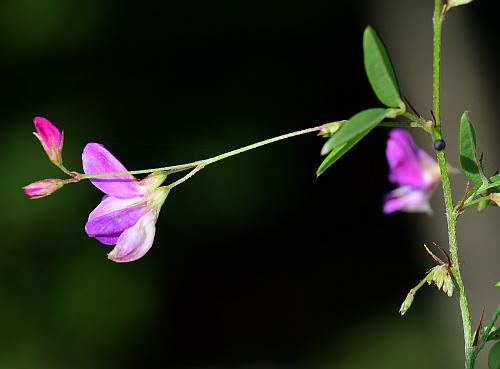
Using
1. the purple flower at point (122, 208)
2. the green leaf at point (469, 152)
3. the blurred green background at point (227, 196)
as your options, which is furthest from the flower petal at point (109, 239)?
the blurred green background at point (227, 196)

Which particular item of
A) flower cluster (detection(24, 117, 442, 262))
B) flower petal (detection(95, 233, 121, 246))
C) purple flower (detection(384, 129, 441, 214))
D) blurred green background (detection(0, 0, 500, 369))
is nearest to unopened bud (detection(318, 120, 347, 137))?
flower cluster (detection(24, 117, 442, 262))

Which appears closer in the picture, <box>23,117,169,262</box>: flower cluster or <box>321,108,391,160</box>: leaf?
<box>321,108,391,160</box>: leaf

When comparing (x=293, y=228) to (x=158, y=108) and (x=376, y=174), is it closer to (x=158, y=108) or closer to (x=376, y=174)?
(x=376, y=174)

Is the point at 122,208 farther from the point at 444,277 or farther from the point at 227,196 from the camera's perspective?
the point at 227,196

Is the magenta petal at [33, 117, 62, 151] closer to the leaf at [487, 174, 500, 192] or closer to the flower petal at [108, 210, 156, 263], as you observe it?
the flower petal at [108, 210, 156, 263]

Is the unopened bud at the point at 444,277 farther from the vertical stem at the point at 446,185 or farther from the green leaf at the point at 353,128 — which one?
the green leaf at the point at 353,128

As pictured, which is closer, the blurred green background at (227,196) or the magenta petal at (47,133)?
the magenta petal at (47,133)

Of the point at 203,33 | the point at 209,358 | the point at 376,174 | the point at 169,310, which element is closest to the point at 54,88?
the point at 203,33

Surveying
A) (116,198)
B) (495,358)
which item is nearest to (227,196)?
(116,198)
